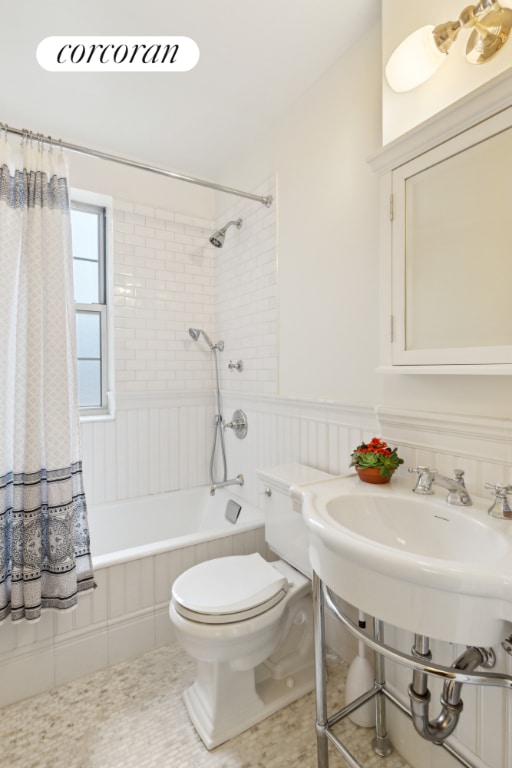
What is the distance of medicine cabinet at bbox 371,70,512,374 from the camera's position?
99cm

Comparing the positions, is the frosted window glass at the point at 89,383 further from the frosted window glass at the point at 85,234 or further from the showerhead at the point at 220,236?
the showerhead at the point at 220,236

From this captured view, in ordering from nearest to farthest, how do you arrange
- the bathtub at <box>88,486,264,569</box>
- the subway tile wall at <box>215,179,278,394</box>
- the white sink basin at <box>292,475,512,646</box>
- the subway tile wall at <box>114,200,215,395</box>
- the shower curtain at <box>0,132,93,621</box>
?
the white sink basin at <box>292,475,512,646</box> → the shower curtain at <box>0,132,93,621</box> → the subway tile wall at <box>215,179,278,394</box> → the bathtub at <box>88,486,264,569</box> → the subway tile wall at <box>114,200,215,395</box>

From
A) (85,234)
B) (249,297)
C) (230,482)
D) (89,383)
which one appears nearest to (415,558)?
(230,482)

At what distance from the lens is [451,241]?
112 centimetres

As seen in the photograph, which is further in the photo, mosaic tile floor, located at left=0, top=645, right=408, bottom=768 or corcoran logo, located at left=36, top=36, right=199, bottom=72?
corcoran logo, located at left=36, top=36, right=199, bottom=72

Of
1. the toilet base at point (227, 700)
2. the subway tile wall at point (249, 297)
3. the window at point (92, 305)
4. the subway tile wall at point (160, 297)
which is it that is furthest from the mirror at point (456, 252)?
the window at point (92, 305)

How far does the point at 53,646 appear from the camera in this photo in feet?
5.06

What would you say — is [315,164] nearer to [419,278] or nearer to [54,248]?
[419,278]

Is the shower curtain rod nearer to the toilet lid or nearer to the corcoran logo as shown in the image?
the corcoran logo

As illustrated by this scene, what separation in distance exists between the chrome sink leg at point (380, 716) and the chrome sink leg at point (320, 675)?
0.21 meters

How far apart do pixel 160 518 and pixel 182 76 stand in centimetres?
234

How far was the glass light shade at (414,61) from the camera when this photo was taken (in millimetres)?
1137

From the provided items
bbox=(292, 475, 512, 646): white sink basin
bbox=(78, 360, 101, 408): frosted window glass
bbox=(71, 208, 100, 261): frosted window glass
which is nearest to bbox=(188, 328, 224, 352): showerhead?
bbox=(78, 360, 101, 408): frosted window glass

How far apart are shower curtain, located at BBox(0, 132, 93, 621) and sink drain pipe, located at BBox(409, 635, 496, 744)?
1248mm
